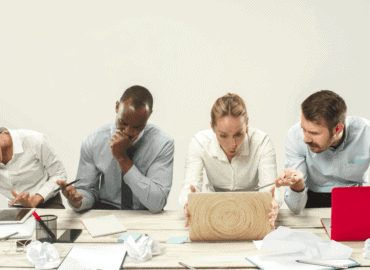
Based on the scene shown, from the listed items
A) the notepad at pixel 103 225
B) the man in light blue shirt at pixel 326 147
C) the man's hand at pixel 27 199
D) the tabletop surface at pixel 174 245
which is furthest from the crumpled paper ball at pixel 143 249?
the man in light blue shirt at pixel 326 147

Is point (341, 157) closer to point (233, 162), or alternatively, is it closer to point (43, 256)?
point (233, 162)

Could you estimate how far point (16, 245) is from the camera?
1.11m

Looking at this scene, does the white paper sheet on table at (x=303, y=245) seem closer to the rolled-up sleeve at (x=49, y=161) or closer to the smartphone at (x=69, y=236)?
the smartphone at (x=69, y=236)

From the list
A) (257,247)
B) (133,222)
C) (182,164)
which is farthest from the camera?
(182,164)

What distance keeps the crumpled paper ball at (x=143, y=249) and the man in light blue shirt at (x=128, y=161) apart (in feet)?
1.37

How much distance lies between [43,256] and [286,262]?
2.39 feet

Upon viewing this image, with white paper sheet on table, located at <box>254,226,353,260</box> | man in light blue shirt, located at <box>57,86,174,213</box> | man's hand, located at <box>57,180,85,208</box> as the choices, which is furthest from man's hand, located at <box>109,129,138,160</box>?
white paper sheet on table, located at <box>254,226,353,260</box>

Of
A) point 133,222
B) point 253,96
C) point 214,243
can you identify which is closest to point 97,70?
point 253,96

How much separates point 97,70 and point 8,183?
117 cm

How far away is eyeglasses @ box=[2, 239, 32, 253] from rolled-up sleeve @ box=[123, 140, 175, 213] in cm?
52

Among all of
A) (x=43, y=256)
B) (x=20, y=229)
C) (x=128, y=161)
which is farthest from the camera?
(x=128, y=161)

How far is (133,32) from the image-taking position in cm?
267

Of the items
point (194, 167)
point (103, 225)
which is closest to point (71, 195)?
point (103, 225)

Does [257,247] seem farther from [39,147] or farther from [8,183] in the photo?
[8,183]
